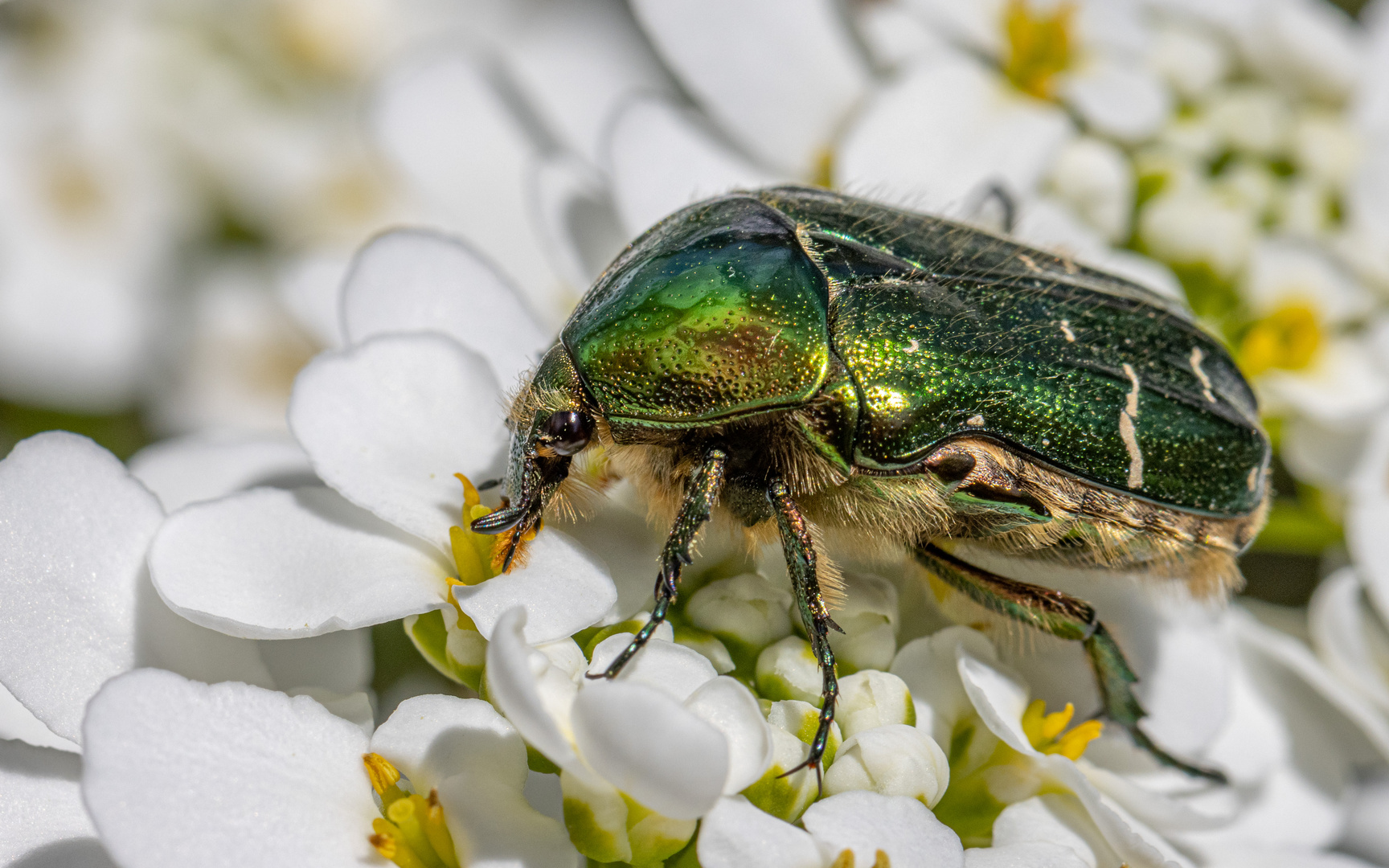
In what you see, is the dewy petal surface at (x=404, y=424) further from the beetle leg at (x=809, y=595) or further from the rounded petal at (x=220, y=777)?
the beetle leg at (x=809, y=595)

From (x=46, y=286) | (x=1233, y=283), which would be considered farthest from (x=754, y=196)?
(x=46, y=286)

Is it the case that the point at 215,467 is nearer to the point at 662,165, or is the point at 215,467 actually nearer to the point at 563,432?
the point at 563,432

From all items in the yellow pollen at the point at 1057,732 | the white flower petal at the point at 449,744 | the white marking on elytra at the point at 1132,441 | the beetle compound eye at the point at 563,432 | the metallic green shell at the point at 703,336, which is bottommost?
the yellow pollen at the point at 1057,732

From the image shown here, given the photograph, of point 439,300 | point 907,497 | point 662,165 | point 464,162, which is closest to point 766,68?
point 662,165

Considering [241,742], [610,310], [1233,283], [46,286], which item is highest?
[610,310]

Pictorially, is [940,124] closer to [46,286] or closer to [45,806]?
[45,806]

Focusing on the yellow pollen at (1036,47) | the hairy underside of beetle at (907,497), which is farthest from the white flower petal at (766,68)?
the hairy underside of beetle at (907,497)

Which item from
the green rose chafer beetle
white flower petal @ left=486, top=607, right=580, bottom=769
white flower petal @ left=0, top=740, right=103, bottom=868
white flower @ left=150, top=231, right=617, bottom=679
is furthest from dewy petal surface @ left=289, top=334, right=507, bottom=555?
white flower petal @ left=0, top=740, right=103, bottom=868
